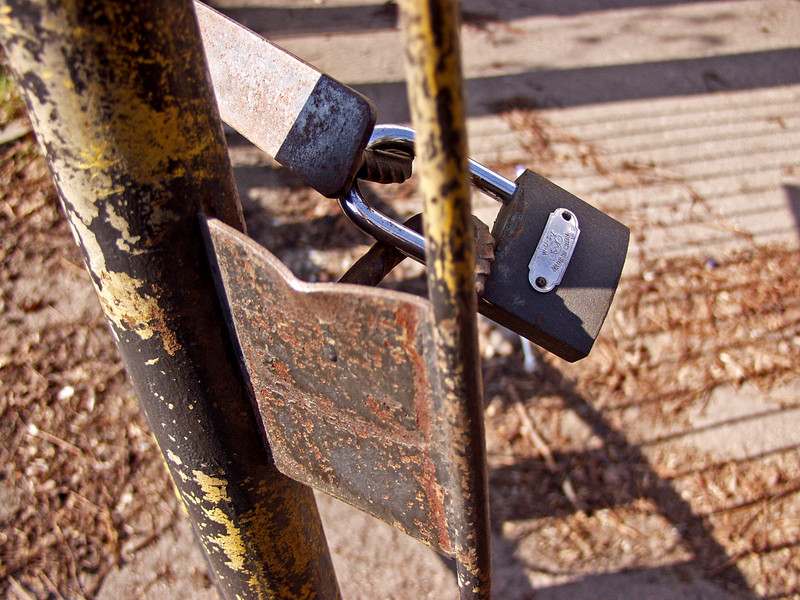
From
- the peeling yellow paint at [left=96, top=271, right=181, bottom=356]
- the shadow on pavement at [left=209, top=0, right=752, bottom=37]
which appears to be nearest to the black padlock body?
the peeling yellow paint at [left=96, top=271, right=181, bottom=356]

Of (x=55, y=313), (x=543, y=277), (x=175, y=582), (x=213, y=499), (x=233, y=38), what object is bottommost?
(x=213, y=499)

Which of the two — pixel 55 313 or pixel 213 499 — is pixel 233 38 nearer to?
pixel 213 499

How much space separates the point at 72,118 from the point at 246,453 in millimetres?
484

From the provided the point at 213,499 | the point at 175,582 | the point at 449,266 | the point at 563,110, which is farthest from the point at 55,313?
the point at 563,110

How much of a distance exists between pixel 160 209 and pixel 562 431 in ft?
7.55

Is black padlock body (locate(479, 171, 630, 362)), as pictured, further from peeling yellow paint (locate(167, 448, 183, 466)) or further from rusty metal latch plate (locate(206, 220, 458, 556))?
peeling yellow paint (locate(167, 448, 183, 466))

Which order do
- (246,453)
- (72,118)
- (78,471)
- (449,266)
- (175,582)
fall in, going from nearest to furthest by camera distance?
(449,266)
(72,118)
(246,453)
(175,582)
(78,471)

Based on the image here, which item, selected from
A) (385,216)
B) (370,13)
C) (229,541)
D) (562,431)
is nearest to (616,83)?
(370,13)

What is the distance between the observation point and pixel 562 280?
0.96 metres

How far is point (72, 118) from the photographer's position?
63cm

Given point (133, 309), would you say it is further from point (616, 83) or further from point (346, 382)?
point (616, 83)

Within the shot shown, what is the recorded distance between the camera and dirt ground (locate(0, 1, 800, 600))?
2326 mm

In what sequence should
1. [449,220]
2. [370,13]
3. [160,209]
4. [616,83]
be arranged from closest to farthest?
[449,220]
[160,209]
[616,83]
[370,13]

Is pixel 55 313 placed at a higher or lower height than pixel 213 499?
higher
